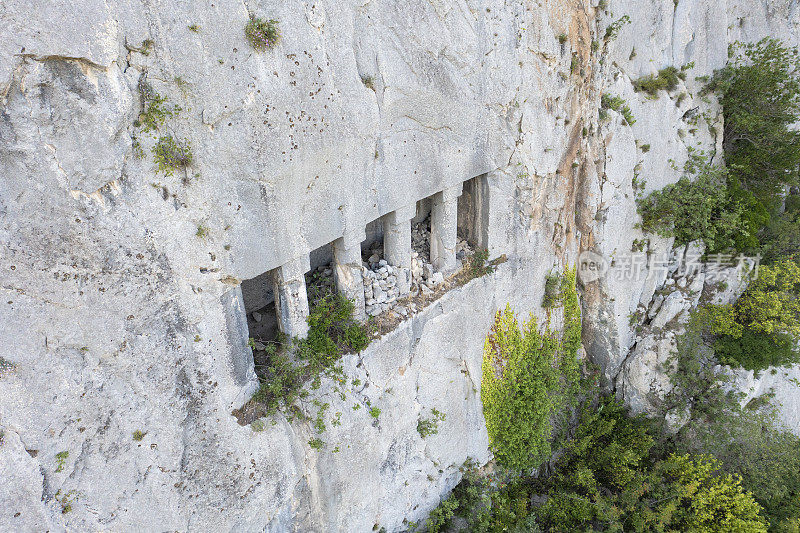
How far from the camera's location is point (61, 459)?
4.93 metres

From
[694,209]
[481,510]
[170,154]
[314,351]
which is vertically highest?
[170,154]

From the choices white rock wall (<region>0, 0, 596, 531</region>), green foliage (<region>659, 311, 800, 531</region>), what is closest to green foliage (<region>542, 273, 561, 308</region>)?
white rock wall (<region>0, 0, 596, 531</region>)

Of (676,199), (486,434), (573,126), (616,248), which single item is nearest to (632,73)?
(573,126)

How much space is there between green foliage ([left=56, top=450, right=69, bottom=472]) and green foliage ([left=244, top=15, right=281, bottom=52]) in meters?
4.98

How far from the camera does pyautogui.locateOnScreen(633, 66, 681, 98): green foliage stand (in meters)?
12.3

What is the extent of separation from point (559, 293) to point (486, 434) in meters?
4.06

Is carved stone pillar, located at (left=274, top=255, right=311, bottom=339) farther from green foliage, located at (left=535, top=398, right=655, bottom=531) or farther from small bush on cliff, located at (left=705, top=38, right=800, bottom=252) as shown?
small bush on cliff, located at (left=705, top=38, right=800, bottom=252)

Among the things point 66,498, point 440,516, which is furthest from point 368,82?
point 440,516

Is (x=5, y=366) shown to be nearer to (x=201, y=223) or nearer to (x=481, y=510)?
(x=201, y=223)

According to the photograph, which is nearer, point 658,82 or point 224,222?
point 224,222

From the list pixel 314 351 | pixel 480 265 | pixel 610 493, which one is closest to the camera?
pixel 314 351

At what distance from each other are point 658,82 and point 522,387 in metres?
8.85

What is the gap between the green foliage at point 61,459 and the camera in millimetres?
4914

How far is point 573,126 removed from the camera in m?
11.3
